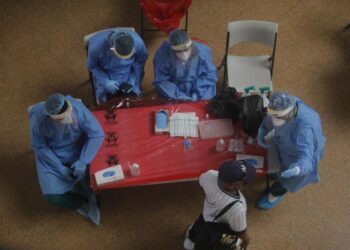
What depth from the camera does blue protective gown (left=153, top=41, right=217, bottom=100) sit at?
435 cm

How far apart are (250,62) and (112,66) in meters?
1.55

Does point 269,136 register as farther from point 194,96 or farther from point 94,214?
point 94,214

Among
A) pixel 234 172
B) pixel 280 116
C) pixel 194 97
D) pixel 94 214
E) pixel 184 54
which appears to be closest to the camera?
pixel 234 172

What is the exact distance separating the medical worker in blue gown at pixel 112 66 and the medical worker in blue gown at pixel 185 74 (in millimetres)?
223

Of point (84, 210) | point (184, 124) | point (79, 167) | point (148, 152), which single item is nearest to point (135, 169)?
point (148, 152)

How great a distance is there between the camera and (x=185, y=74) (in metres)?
4.39

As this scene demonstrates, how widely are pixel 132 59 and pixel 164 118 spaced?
2.77ft

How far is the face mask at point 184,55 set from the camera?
420 cm

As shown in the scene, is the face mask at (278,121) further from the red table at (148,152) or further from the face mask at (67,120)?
the face mask at (67,120)

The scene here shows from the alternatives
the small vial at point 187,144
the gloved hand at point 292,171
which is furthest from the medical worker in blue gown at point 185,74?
the gloved hand at point 292,171

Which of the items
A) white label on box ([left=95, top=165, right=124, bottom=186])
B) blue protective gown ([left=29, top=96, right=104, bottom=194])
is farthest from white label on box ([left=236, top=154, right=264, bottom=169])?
blue protective gown ([left=29, top=96, right=104, bottom=194])

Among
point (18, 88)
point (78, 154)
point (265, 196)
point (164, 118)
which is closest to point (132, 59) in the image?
point (164, 118)

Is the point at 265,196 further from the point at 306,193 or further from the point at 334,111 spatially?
the point at 334,111

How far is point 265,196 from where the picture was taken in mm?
Result: 4426
